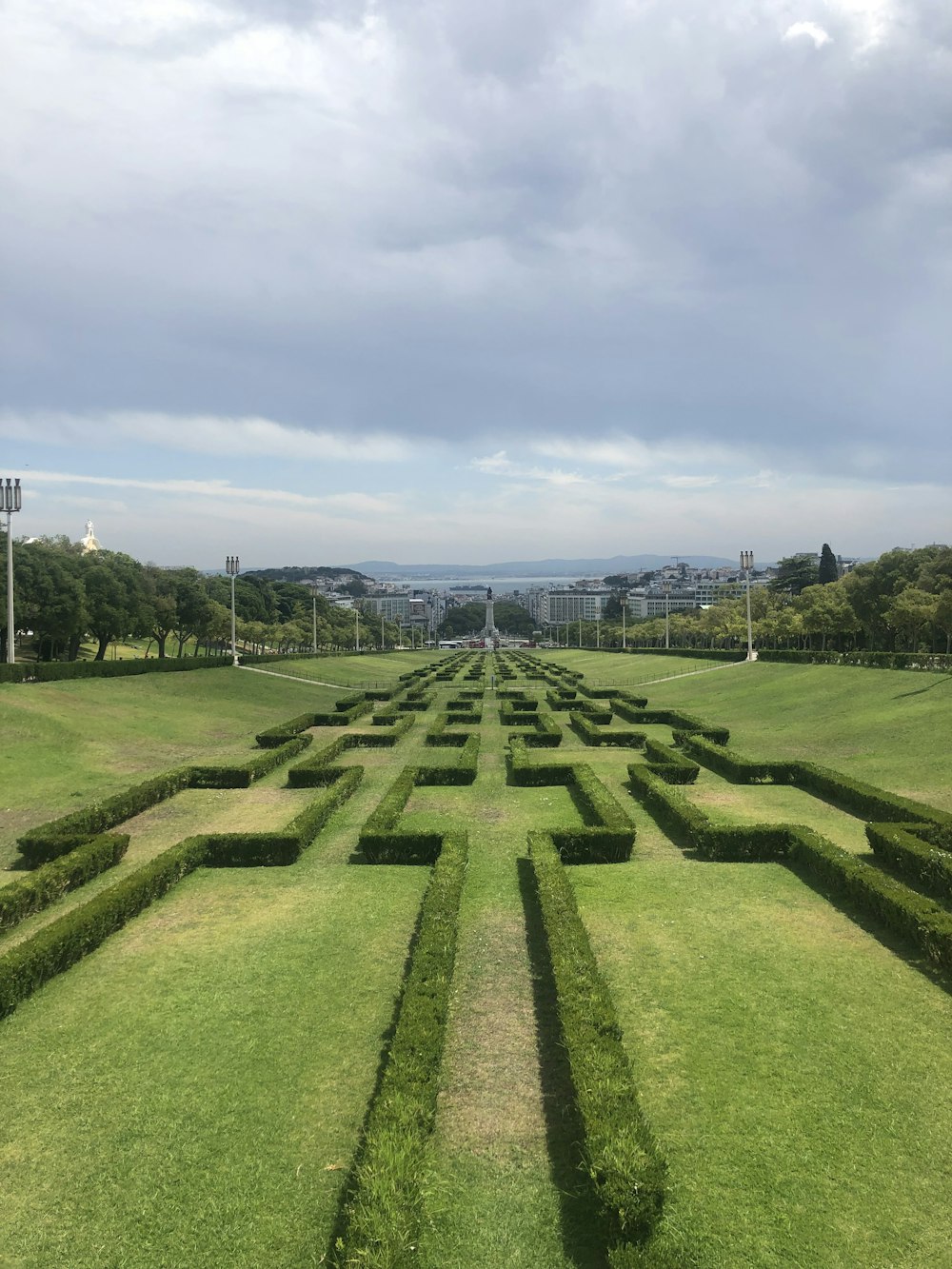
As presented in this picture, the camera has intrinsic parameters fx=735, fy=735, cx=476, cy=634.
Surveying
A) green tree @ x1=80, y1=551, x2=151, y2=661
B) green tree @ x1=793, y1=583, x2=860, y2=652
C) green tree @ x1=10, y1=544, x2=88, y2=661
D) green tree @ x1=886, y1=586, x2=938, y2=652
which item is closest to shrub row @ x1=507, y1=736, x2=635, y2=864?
green tree @ x1=886, y1=586, x2=938, y2=652

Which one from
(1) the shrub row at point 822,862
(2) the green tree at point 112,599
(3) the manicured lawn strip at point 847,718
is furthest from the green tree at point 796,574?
(1) the shrub row at point 822,862

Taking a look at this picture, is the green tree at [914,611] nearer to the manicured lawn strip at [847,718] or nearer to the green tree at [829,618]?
the manicured lawn strip at [847,718]

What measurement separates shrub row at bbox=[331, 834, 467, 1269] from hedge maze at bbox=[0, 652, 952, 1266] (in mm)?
16

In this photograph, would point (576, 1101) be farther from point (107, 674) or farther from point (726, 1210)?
point (107, 674)

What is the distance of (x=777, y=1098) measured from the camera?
6984 mm

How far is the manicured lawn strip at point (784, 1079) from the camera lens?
550 centimetres

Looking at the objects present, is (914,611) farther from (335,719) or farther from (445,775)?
(445,775)

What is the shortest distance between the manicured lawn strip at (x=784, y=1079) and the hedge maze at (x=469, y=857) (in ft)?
1.61

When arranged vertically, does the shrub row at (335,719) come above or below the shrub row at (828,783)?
below

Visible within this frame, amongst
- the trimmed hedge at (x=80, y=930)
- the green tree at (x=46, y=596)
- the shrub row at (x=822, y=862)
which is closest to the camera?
the trimmed hedge at (x=80, y=930)

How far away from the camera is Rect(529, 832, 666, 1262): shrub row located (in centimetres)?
534

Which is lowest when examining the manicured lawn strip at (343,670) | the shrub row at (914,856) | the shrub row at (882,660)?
the manicured lawn strip at (343,670)

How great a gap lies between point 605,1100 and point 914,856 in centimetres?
929

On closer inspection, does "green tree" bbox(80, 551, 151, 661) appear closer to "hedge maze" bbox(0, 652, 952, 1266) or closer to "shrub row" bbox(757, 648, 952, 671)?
"hedge maze" bbox(0, 652, 952, 1266)
